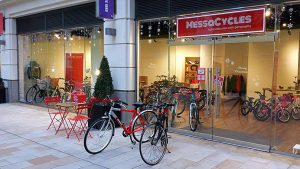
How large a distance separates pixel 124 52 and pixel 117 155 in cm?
323

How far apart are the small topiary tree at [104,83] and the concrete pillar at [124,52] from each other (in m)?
0.35

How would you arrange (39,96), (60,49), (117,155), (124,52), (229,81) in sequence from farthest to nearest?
(39,96), (60,49), (124,52), (229,81), (117,155)

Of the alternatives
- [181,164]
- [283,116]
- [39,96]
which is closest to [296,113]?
[283,116]

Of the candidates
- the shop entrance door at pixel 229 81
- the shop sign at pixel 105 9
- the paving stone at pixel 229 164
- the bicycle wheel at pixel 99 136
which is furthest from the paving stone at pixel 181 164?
the shop sign at pixel 105 9

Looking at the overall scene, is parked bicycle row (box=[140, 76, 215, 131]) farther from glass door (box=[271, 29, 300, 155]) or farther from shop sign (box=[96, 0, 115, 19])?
shop sign (box=[96, 0, 115, 19])

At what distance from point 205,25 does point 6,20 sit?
9.57m

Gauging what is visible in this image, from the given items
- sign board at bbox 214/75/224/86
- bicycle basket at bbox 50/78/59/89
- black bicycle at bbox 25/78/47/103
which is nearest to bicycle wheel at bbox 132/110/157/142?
sign board at bbox 214/75/224/86

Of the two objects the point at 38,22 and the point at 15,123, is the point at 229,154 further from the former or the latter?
the point at 38,22

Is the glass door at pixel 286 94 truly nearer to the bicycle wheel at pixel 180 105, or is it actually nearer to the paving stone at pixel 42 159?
the bicycle wheel at pixel 180 105

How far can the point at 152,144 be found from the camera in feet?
17.0

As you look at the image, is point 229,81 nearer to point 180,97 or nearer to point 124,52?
point 180,97

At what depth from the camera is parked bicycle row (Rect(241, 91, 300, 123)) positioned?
6.58 m

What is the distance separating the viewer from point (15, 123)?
344 inches

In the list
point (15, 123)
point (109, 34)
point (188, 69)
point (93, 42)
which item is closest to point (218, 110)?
point (188, 69)
